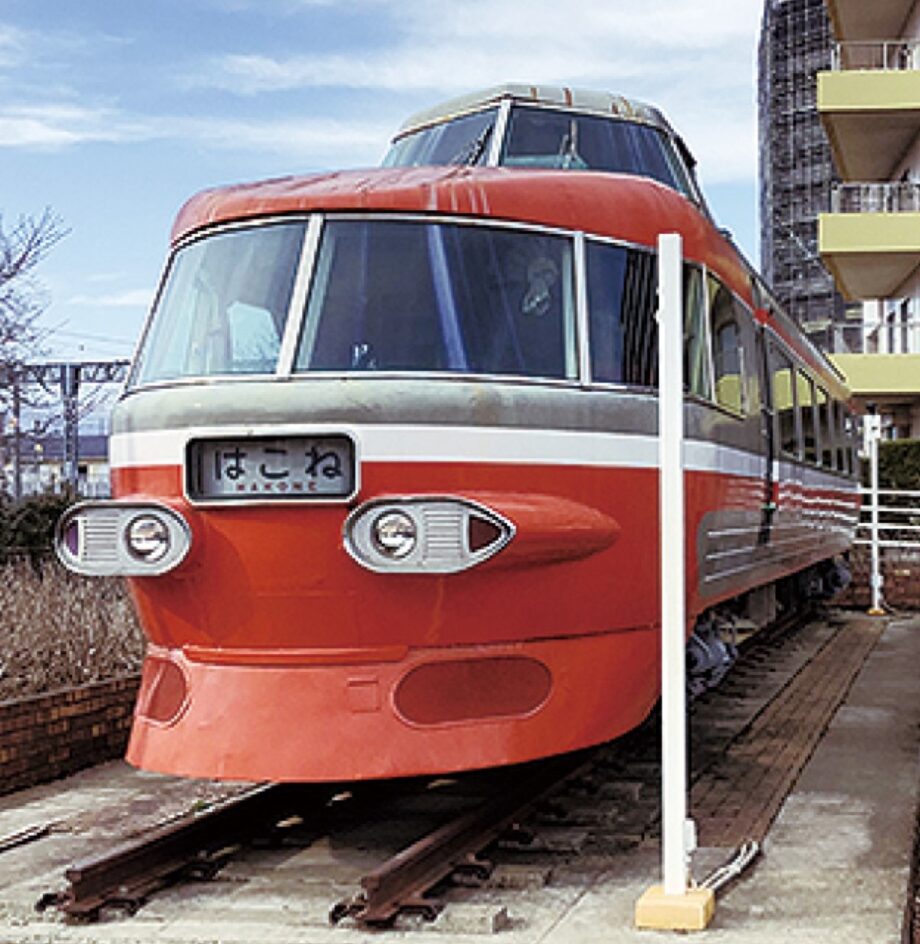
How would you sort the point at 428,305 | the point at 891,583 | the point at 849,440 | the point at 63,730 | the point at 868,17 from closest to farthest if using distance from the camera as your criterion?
the point at 428,305, the point at 63,730, the point at 849,440, the point at 891,583, the point at 868,17

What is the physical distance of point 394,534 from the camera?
5.78m

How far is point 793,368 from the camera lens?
11430mm

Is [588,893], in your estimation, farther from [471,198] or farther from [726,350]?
[726,350]

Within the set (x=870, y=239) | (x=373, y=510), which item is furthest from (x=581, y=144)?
(x=870, y=239)

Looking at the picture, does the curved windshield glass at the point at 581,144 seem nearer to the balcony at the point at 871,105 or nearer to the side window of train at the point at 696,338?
the side window of train at the point at 696,338

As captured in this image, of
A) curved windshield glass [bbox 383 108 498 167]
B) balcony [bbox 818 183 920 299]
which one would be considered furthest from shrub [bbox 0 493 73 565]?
balcony [bbox 818 183 920 299]

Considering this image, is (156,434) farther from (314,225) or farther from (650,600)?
(650,600)

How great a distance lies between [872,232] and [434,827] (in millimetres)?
22773

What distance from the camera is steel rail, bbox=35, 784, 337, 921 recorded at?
5797 millimetres

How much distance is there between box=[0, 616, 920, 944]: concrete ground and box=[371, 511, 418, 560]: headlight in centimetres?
136

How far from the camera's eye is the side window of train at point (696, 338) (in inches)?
285

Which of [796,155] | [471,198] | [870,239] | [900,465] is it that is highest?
[796,155]

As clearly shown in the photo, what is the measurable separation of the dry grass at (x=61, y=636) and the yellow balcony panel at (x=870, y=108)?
20.8m

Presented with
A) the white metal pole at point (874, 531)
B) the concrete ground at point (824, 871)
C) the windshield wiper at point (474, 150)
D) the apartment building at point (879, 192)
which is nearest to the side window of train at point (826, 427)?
the white metal pole at point (874, 531)
